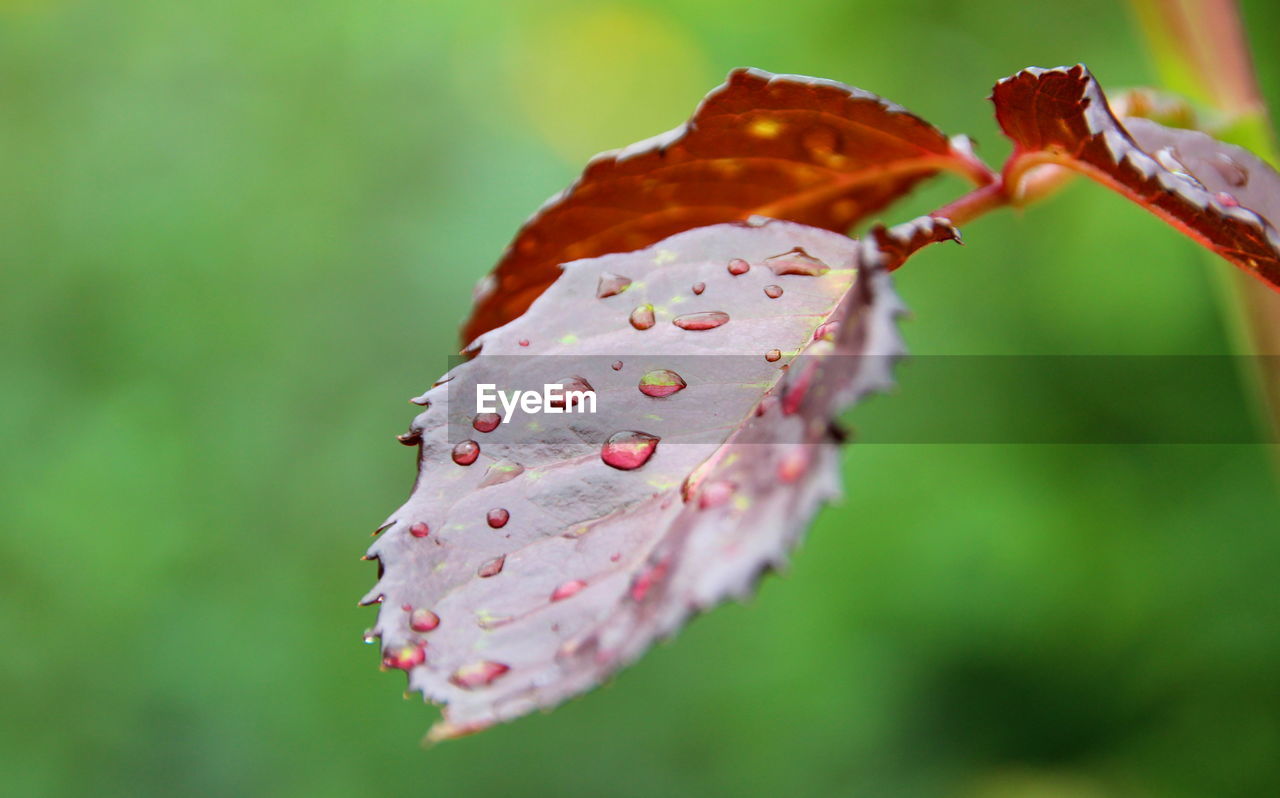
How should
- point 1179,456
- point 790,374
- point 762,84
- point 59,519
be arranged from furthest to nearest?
point 1179,456, point 59,519, point 762,84, point 790,374

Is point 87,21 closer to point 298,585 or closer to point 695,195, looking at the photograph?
point 298,585

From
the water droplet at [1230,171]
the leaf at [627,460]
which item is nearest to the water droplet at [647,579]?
the leaf at [627,460]

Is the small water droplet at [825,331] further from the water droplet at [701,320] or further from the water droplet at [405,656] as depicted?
the water droplet at [405,656]

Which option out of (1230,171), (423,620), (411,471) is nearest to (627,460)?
(423,620)

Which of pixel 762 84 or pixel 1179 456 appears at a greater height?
pixel 762 84

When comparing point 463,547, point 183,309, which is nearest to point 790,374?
point 463,547

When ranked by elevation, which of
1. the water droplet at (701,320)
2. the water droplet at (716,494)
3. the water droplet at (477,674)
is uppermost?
the water droplet at (701,320)
